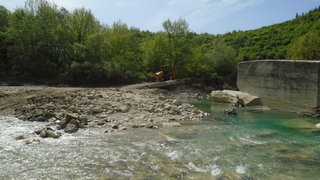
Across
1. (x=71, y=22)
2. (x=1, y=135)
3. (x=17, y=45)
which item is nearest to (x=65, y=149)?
(x=1, y=135)

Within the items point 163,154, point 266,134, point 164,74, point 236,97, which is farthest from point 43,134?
point 164,74

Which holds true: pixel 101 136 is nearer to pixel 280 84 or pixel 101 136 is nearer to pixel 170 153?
pixel 170 153

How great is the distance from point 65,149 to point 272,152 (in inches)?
273

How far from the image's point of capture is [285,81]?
62.1ft

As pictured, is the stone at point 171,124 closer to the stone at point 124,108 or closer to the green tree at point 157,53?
the stone at point 124,108

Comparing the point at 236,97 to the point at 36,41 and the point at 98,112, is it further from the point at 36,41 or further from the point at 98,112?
the point at 36,41

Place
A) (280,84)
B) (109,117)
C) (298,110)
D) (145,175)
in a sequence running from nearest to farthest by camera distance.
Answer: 1. (145,175)
2. (109,117)
3. (298,110)
4. (280,84)

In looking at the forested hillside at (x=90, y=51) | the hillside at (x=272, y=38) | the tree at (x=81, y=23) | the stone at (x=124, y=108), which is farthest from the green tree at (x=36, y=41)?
the hillside at (x=272, y=38)

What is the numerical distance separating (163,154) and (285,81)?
584 inches

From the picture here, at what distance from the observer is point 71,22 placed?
31.6m

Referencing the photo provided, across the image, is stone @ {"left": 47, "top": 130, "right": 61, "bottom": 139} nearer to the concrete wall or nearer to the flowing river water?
the flowing river water

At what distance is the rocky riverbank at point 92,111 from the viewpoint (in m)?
11.4


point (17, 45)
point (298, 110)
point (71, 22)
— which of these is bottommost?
point (298, 110)

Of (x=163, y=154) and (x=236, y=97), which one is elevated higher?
(x=236, y=97)
